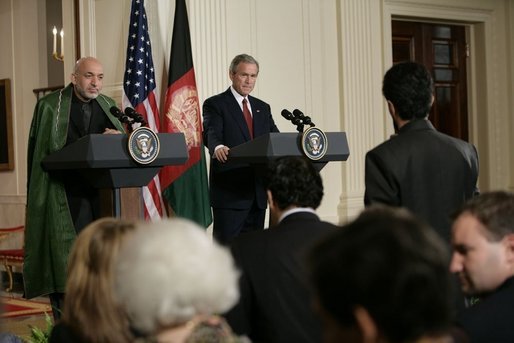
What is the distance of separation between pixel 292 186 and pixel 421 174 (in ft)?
1.91

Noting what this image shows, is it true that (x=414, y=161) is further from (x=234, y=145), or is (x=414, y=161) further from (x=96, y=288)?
(x=234, y=145)

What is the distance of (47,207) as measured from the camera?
546 cm

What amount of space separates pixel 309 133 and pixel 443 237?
2.18 metres

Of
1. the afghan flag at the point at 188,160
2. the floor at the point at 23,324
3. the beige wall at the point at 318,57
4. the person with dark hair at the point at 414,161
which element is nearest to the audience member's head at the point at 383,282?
the person with dark hair at the point at 414,161

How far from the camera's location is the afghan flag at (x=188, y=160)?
23.5ft

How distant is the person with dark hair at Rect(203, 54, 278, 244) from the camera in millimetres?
6117

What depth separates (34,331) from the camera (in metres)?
4.57

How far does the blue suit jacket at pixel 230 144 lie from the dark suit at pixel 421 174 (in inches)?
105

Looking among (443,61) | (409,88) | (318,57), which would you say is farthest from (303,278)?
(443,61)

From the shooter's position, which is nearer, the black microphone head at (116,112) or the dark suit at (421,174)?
the dark suit at (421,174)

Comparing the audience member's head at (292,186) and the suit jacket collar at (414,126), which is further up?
the suit jacket collar at (414,126)

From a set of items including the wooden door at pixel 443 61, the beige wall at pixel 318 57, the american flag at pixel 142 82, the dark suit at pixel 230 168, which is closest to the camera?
the dark suit at pixel 230 168

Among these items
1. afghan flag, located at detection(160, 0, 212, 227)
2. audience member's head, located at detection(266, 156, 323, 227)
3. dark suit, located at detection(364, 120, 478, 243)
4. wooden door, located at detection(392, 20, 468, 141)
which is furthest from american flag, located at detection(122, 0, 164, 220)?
audience member's head, located at detection(266, 156, 323, 227)

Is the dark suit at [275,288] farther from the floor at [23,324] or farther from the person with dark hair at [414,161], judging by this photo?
the floor at [23,324]
